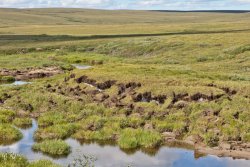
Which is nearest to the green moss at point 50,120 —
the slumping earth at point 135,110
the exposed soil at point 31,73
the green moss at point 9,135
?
the slumping earth at point 135,110

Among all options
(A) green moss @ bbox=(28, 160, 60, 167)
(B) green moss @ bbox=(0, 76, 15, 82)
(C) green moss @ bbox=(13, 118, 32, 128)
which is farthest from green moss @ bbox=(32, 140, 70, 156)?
(B) green moss @ bbox=(0, 76, 15, 82)

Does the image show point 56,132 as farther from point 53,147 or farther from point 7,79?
point 7,79

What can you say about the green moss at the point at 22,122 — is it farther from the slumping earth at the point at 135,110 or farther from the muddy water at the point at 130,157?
the muddy water at the point at 130,157

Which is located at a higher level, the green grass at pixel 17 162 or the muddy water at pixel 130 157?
the green grass at pixel 17 162

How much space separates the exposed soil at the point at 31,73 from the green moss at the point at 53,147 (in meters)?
36.9

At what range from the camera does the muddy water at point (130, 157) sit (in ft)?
85.7

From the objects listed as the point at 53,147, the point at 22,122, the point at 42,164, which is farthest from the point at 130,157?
the point at 22,122

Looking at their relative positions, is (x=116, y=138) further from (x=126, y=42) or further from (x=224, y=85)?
(x=126, y=42)

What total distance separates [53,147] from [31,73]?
132ft

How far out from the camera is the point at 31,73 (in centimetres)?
6675

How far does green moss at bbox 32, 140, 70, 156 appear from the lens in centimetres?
2776

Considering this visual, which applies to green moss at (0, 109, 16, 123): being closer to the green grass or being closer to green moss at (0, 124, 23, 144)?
green moss at (0, 124, 23, 144)

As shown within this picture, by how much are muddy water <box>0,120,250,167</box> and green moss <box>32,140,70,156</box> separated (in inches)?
16.6

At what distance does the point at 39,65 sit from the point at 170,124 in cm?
4870
